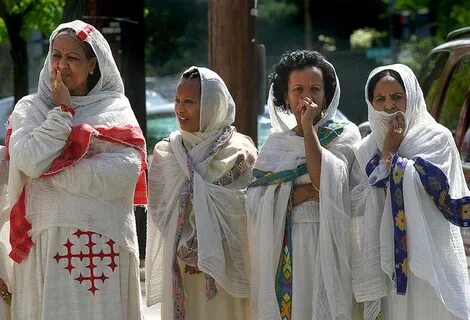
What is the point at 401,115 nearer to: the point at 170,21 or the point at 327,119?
the point at 327,119

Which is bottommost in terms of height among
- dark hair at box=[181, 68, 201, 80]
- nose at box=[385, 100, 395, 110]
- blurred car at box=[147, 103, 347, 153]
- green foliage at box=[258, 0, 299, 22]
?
blurred car at box=[147, 103, 347, 153]

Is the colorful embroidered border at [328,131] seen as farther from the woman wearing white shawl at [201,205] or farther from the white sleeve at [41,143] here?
the white sleeve at [41,143]

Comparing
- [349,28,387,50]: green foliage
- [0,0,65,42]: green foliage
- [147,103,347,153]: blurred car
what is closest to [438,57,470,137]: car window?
[147,103,347,153]: blurred car

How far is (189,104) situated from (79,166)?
731 millimetres

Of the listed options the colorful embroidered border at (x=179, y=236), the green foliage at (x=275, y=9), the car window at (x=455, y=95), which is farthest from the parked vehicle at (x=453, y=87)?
the green foliage at (x=275, y=9)

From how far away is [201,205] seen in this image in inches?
239

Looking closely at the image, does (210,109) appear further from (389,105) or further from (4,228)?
(4,228)

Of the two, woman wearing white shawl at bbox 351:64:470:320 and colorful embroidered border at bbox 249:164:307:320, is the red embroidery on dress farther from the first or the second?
woman wearing white shawl at bbox 351:64:470:320

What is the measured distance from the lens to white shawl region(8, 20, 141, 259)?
18.6 ft

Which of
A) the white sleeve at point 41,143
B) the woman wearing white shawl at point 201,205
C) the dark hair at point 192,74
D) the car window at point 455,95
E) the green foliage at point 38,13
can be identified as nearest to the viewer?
the white sleeve at point 41,143

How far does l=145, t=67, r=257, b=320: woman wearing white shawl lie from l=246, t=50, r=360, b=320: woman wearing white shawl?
15 centimetres

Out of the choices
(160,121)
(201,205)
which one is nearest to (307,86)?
(201,205)

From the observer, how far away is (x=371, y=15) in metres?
33.9

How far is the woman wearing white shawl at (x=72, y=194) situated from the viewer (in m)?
5.71
